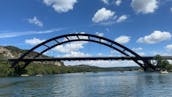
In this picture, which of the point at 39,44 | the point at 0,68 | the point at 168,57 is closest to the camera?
the point at 39,44

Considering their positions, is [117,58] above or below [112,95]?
above

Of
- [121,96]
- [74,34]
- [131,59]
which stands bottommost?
[121,96]

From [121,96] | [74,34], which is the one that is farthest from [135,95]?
[74,34]

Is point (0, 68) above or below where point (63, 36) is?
below

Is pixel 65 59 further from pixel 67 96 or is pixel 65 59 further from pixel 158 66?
pixel 67 96

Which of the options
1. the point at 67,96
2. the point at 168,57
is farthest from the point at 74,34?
the point at 67,96

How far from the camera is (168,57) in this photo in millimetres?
170500

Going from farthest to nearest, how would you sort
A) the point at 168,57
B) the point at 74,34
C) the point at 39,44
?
the point at 168,57, the point at 39,44, the point at 74,34

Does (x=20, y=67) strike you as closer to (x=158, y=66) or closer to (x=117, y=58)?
(x=117, y=58)

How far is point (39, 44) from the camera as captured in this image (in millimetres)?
146125

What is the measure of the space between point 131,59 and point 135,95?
11213 cm

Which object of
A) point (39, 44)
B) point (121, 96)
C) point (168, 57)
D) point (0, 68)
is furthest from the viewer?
point (168, 57)

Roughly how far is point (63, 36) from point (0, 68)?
132 ft

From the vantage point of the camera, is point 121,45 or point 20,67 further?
point 20,67
